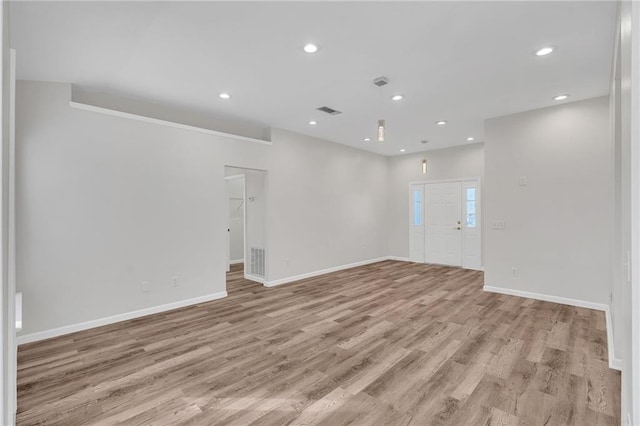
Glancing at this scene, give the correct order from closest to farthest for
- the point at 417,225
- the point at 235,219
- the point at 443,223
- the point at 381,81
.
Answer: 1. the point at 381,81
2. the point at 443,223
3. the point at 417,225
4. the point at 235,219

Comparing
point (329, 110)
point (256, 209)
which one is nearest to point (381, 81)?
point (329, 110)

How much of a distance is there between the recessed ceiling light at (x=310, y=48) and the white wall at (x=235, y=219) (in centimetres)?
556

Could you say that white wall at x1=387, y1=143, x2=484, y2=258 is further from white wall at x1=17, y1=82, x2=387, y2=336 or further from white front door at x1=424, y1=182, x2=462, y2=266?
white wall at x1=17, y1=82, x2=387, y2=336

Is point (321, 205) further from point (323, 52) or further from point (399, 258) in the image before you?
point (323, 52)

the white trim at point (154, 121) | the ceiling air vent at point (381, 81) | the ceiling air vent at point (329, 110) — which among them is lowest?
the white trim at point (154, 121)

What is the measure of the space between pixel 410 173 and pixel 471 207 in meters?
1.73

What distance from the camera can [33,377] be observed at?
2539mm

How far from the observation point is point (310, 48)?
2820 mm

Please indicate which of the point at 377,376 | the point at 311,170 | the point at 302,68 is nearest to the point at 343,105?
the point at 302,68

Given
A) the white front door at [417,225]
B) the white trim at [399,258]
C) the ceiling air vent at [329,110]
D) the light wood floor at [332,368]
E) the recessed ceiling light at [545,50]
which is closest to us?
the light wood floor at [332,368]

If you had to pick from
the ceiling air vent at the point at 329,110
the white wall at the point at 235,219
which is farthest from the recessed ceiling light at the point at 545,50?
the white wall at the point at 235,219

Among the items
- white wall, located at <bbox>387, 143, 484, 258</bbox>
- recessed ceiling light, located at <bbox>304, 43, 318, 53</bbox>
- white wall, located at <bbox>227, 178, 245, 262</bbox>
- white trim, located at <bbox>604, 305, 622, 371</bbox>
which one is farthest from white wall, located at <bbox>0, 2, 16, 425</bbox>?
white wall, located at <bbox>387, 143, 484, 258</bbox>

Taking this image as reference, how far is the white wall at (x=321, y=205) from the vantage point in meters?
5.60

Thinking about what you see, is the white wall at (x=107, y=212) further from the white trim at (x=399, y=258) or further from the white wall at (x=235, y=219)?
the white trim at (x=399, y=258)
